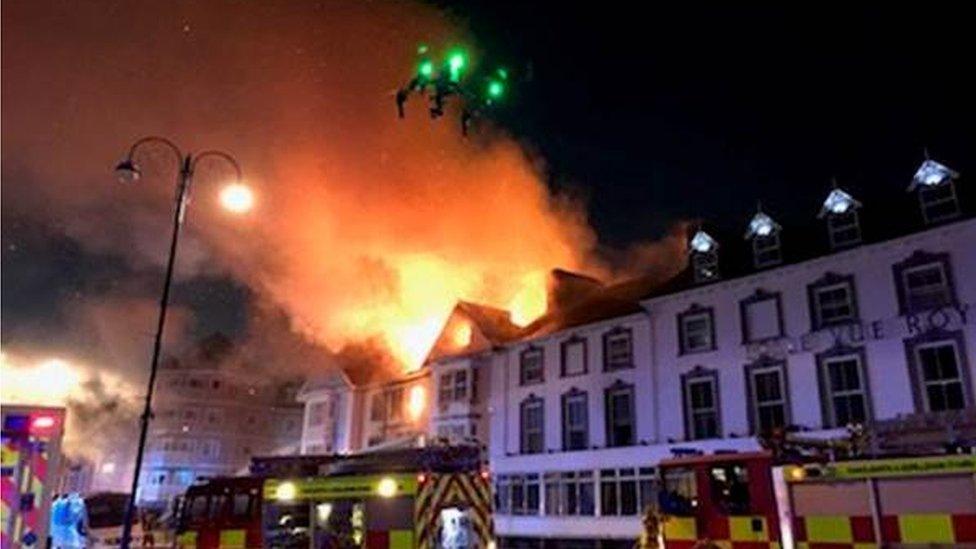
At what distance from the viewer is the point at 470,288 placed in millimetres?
45844

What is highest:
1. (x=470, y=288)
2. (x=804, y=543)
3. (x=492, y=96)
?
(x=470, y=288)

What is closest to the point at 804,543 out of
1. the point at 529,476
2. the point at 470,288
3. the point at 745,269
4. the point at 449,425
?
the point at 745,269

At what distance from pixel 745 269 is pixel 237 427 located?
5889cm

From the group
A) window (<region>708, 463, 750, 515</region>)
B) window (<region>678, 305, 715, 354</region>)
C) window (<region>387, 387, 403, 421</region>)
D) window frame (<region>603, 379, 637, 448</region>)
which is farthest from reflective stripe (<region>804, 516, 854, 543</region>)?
window (<region>387, 387, 403, 421</region>)

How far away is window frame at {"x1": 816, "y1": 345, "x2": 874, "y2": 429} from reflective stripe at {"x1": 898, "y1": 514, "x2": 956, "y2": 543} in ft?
48.7

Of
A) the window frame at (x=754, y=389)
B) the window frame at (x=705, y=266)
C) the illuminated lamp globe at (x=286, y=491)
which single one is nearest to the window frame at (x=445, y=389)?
the window frame at (x=705, y=266)

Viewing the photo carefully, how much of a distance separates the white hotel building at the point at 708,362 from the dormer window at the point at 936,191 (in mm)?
54

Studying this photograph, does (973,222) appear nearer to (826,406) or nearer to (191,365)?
(826,406)

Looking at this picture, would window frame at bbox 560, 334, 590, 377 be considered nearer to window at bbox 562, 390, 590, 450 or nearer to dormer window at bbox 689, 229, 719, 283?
window at bbox 562, 390, 590, 450

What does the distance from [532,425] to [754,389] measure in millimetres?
10490

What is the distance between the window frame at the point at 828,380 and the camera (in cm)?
2302

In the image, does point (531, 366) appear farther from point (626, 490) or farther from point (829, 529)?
point (829, 529)

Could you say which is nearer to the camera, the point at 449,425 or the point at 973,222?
the point at 973,222

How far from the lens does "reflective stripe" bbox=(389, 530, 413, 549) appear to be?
13.1m
